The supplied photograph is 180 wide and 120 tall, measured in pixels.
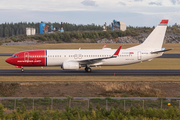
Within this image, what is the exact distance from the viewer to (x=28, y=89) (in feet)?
100

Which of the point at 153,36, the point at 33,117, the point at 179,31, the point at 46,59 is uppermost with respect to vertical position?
the point at 179,31

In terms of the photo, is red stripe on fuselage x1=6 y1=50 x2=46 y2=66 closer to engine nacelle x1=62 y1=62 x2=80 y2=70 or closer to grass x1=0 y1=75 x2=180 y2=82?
engine nacelle x1=62 y1=62 x2=80 y2=70

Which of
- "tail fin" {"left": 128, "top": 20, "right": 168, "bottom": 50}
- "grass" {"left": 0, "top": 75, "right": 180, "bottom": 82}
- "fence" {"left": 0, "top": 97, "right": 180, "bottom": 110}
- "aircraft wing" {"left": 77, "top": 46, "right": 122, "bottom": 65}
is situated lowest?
"fence" {"left": 0, "top": 97, "right": 180, "bottom": 110}

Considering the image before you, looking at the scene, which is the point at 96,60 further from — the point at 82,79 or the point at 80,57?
the point at 82,79

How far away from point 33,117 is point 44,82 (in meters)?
12.9

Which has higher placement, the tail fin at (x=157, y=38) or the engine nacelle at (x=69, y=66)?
the tail fin at (x=157, y=38)

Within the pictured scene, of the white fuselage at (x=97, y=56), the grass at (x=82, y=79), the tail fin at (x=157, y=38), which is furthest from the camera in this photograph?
the tail fin at (x=157, y=38)

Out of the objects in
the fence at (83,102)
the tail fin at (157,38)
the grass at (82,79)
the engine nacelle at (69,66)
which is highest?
the tail fin at (157,38)

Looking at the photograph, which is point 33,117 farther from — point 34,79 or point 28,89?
point 34,79

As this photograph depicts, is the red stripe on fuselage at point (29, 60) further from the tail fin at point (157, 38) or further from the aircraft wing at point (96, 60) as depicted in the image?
the tail fin at point (157, 38)

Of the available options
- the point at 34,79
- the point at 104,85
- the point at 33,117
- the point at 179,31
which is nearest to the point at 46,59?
the point at 34,79

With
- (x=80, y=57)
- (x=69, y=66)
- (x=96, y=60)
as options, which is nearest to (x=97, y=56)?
(x=96, y=60)

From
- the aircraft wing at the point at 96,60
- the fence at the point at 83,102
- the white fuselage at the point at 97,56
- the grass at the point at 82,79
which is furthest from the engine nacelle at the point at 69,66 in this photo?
the fence at the point at 83,102

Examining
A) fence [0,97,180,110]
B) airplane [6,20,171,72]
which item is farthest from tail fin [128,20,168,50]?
fence [0,97,180,110]
